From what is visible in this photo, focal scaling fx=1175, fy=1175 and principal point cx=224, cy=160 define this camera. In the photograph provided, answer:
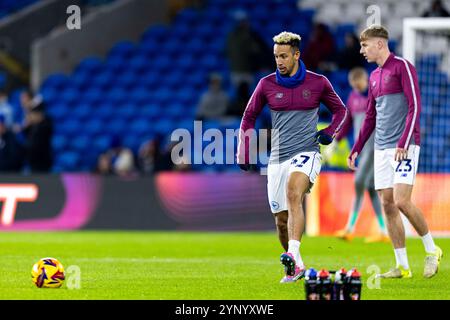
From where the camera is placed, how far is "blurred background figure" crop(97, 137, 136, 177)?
71.6 ft

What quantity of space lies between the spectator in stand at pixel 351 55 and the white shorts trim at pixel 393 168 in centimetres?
1061

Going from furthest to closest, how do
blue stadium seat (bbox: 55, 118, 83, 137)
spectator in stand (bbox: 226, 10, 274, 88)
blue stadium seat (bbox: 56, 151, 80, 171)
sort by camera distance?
blue stadium seat (bbox: 55, 118, 83, 137) < blue stadium seat (bbox: 56, 151, 80, 171) < spectator in stand (bbox: 226, 10, 274, 88)

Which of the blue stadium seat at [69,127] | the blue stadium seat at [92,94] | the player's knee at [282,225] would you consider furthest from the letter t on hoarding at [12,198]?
the player's knee at [282,225]

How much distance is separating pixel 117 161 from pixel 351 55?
16.1ft

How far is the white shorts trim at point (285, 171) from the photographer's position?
1077cm

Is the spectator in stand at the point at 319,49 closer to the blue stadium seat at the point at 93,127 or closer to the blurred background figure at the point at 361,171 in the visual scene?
the blue stadium seat at the point at 93,127

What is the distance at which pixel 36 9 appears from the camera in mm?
27172

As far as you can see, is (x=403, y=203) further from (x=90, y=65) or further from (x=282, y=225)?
(x=90, y=65)

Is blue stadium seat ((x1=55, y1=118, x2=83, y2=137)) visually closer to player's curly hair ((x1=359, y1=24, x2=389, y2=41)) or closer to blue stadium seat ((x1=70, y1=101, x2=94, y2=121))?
blue stadium seat ((x1=70, y1=101, x2=94, y2=121))

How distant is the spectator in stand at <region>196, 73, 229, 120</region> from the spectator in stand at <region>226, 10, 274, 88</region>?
52cm

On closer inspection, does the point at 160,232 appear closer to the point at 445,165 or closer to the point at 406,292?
the point at 445,165

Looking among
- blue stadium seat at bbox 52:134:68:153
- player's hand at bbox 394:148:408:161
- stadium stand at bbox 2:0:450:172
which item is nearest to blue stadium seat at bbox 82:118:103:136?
stadium stand at bbox 2:0:450:172

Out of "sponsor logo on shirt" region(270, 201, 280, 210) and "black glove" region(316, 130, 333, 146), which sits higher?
"black glove" region(316, 130, 333, 146)
